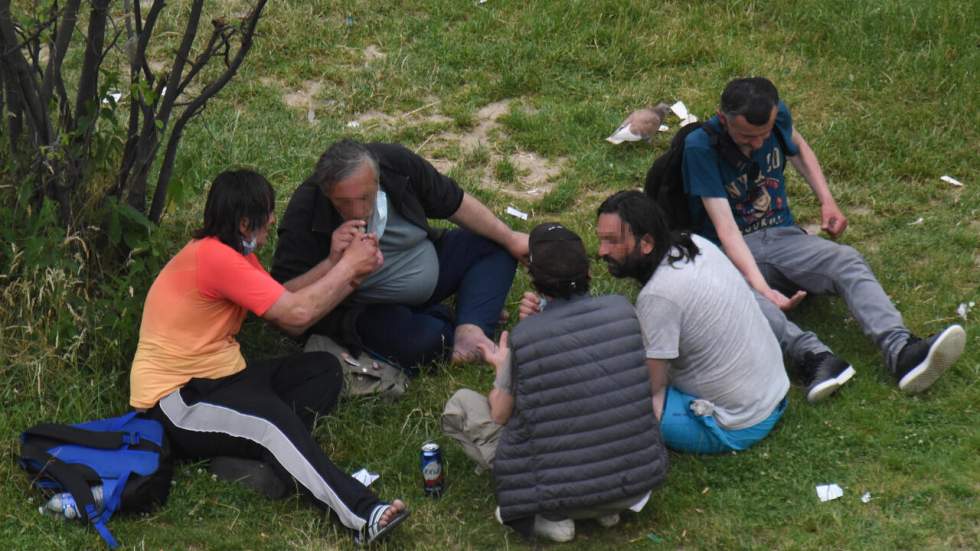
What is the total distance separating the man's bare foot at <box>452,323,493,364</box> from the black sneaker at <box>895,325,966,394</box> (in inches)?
71.9

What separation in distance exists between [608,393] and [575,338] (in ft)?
0.75

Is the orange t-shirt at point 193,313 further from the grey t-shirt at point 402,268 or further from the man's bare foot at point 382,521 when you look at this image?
the man's bare foot at point 382,521

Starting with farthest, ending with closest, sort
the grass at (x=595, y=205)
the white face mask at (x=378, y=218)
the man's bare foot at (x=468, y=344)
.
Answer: the man's bare foot at (x=468, y=344)
the white face mask at (x=378, y=218)
the grass at (x=595, y=205)

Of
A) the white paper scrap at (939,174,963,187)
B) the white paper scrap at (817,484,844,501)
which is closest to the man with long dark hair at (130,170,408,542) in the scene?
the white paper scrap at (817,484,844,501)

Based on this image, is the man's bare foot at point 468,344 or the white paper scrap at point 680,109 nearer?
the man's bare foot at point 468,344

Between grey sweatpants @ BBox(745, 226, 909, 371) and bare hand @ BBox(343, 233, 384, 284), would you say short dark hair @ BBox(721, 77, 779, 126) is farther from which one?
bare hand @ BBox(343, 233, 384, 284)

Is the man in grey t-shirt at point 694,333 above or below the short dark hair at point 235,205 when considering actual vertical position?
below

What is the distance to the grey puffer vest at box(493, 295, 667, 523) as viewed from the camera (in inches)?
176

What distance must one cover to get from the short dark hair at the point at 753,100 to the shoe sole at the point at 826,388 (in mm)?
1199

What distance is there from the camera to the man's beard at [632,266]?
16.1 feet

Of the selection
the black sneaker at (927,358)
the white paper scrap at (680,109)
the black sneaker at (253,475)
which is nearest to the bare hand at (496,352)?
the black sneaker at (253,475)

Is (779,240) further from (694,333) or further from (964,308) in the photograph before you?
(694,333)

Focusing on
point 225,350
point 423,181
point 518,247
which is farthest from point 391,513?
point 518,247

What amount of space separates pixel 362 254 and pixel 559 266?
111cm
